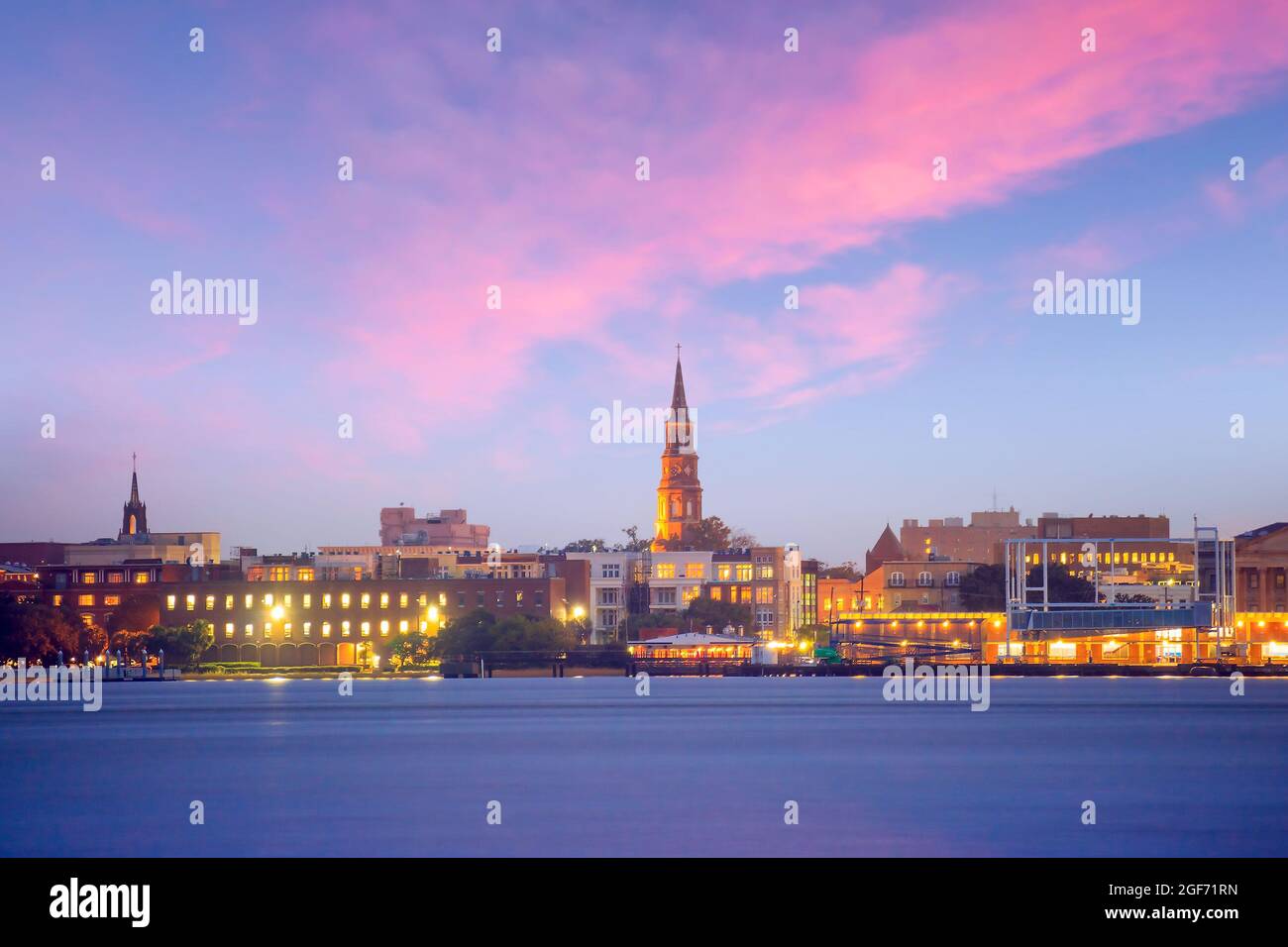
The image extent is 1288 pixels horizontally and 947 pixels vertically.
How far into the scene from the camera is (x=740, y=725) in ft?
317

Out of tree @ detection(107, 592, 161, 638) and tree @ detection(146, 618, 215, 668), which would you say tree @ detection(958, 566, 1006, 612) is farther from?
tree @ detection(107, 592, 161, 638)

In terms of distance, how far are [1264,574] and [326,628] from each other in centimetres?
9852

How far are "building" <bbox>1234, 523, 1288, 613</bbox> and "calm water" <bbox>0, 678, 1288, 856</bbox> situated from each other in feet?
211

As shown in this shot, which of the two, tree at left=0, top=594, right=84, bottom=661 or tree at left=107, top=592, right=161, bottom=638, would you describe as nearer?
tree at left=0, top=594, right=84, bottom=661

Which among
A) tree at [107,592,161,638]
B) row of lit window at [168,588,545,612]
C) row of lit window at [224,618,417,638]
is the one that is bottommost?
row of lit window at [224,618,417,638]

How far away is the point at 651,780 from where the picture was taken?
6400 cm

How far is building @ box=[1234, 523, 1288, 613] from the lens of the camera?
177250 millimetres

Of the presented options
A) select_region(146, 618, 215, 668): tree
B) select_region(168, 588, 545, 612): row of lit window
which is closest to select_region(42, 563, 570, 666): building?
select_region(168, 588, 545, 612): row of lit window

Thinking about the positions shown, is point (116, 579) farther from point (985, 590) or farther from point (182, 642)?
point (985, 590)
